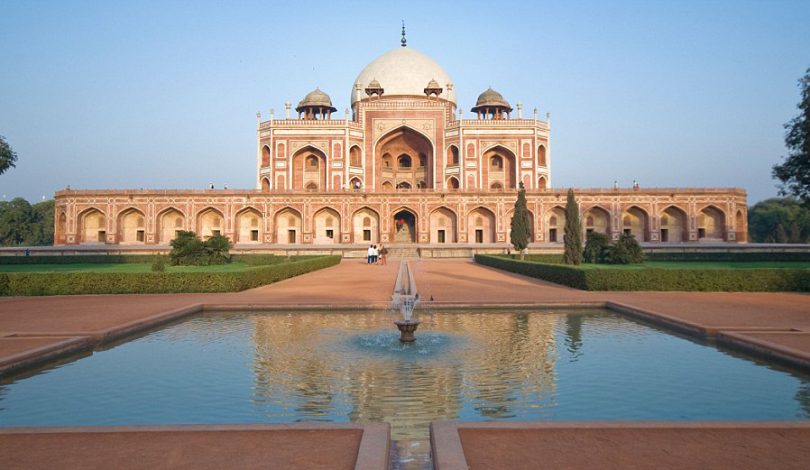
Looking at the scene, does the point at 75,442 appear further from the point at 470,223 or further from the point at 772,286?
the point at 470,223

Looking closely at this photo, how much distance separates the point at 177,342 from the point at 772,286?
1202cm

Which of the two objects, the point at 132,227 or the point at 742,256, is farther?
the point at 132,227

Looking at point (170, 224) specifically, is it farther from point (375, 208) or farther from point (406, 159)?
point (406, 159)

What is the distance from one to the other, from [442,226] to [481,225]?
95.6 inches

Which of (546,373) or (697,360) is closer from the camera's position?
(546,373)

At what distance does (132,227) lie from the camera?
3434cm

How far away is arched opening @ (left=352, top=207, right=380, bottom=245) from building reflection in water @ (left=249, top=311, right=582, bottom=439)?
84.1 ft

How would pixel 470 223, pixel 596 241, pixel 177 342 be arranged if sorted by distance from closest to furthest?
1. pixel 177 342
2. pixel 596 241
3. pixel 470 223

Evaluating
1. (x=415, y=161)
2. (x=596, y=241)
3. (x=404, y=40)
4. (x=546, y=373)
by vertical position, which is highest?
(x=404, y=40)

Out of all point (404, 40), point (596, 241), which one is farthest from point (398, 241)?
point (404, 40)

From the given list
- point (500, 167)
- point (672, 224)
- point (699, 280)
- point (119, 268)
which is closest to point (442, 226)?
point (500, 167)

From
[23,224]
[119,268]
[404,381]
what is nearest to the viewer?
[404,381]

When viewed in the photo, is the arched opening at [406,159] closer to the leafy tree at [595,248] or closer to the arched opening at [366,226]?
the arched opening at [366,226]

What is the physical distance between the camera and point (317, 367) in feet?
18.4
